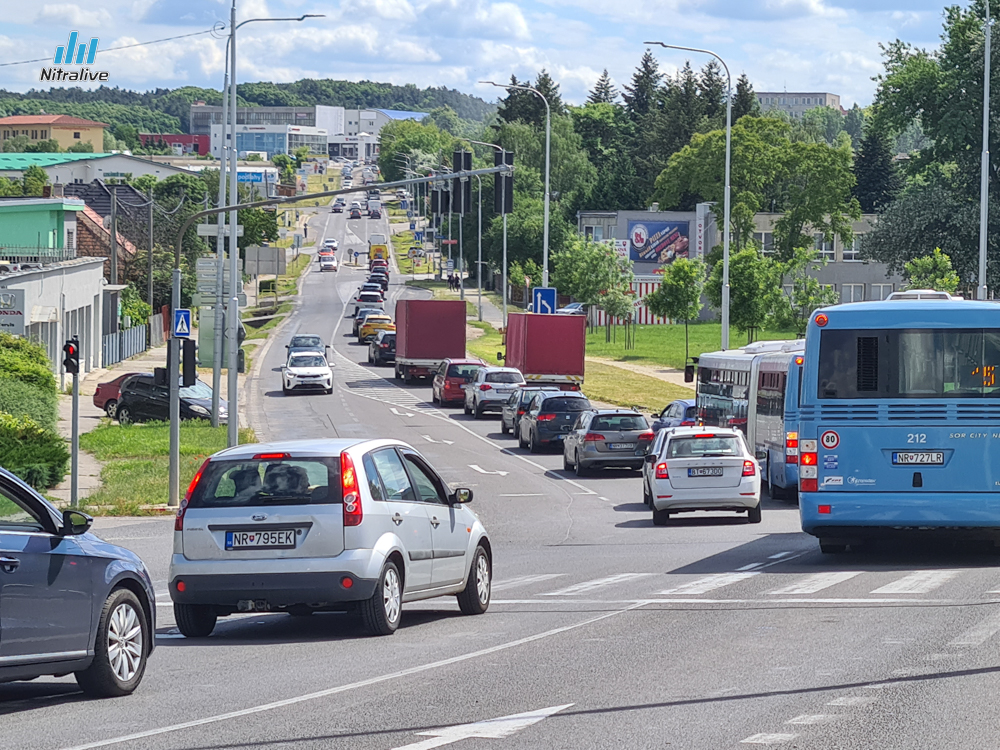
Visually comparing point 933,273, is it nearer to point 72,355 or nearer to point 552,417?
point 552,417

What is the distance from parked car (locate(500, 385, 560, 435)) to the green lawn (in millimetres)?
27365

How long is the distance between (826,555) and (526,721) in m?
11.0

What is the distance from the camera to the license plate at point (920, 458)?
16.9 meters

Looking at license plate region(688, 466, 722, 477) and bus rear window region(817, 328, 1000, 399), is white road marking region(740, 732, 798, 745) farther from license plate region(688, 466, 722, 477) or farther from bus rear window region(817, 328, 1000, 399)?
license plate region(688, 466, 722, 477)

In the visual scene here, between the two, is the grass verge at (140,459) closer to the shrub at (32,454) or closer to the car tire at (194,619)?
the shrub at (32,454)

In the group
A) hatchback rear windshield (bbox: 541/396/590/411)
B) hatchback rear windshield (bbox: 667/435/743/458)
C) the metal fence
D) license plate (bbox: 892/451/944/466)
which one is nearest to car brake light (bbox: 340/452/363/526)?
license plate (bbox: 892/451/944/466)

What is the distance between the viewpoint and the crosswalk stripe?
15.3m

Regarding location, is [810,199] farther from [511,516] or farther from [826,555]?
[826,555]

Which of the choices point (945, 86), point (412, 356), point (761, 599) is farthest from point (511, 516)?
point (945, 86)

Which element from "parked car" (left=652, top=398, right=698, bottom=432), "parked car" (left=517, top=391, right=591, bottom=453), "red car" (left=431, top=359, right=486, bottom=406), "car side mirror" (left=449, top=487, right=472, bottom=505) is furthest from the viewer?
"red car" (left=431, top=359, right=486, bottom=406)

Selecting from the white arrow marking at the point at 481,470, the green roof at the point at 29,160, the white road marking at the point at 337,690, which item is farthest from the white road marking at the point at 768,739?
the green roof at the point at 29,160

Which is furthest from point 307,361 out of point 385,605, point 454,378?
point 385,605

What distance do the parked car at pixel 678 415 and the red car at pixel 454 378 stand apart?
15.2m

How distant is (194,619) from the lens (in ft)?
41.4
